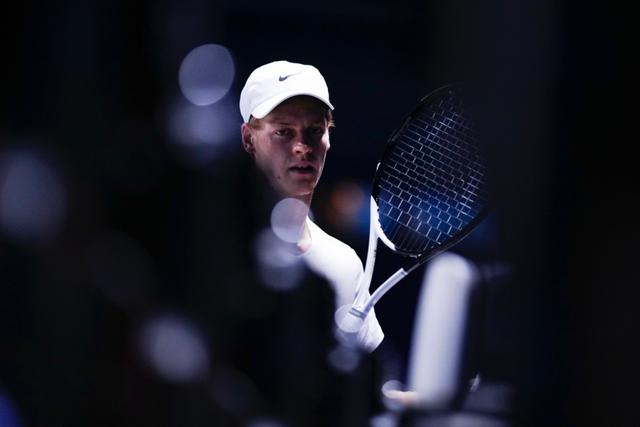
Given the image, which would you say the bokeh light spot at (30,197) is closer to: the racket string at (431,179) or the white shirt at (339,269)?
the white shirt at (339,269)

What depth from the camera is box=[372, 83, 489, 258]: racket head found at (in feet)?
4.07

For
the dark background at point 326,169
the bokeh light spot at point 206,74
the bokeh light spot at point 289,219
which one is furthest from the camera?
the bokeh light spot at point 289,219

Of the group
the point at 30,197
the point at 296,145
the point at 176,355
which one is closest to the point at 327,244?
the point at 296,145

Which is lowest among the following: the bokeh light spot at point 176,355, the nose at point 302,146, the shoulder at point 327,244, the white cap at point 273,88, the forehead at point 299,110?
the bokeh light spot at point 176,355

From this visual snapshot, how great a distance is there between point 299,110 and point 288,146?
0.05 m

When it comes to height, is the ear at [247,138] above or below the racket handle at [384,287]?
above

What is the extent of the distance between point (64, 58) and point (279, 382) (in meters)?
0.44

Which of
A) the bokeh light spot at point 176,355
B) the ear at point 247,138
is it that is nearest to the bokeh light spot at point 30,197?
the bokeh light spot at point 176,355

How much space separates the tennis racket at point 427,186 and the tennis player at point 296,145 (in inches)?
1.8

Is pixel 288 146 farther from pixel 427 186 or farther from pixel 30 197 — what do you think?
pixel 30 197

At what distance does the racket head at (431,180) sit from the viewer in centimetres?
124

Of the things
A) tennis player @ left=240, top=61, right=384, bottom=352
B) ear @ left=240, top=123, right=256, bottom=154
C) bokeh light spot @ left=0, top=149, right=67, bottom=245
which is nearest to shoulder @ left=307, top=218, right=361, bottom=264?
tennis player @ left=240, top=61, right=384, bottom=352

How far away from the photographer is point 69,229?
989 mm

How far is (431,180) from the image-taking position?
1298mm
